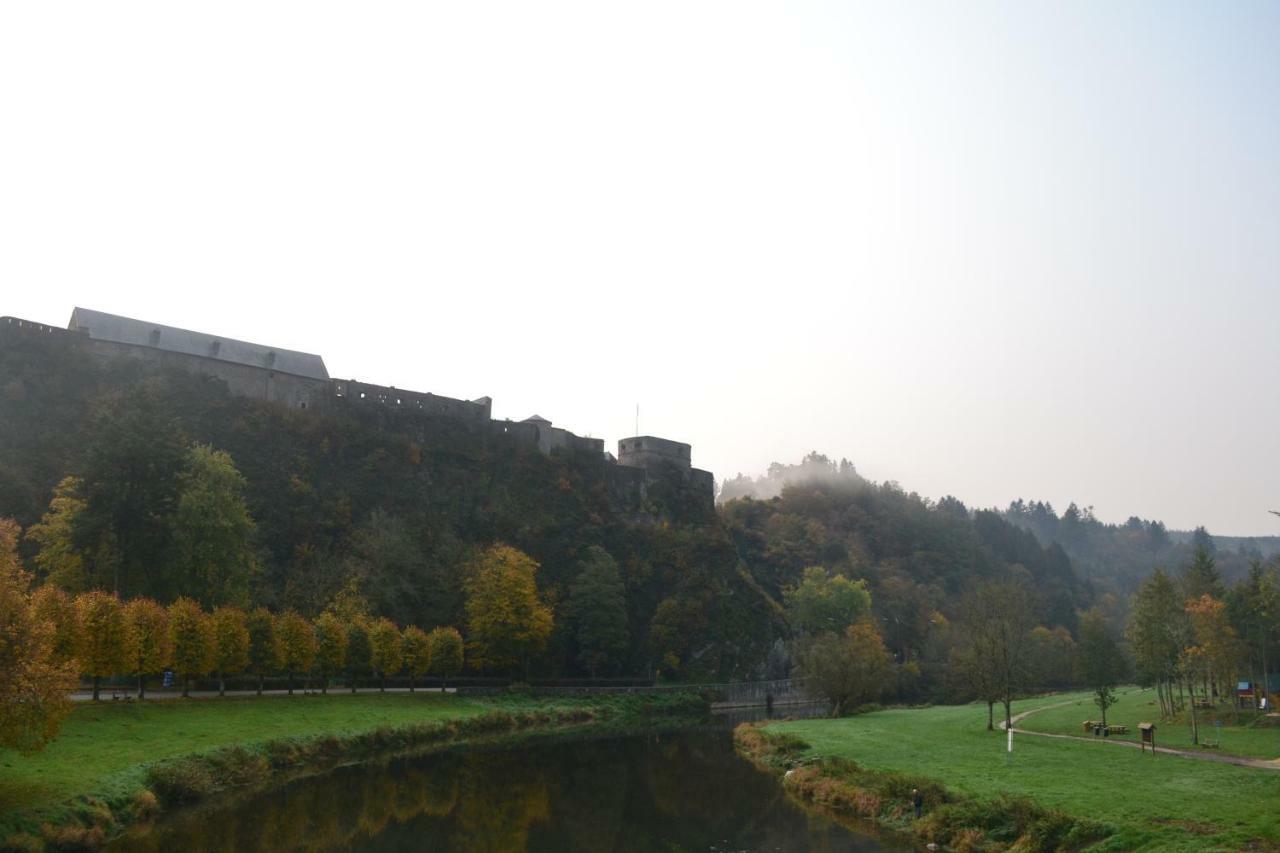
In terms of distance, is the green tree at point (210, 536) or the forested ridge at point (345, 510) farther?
the forested ridge at point (345, 510)

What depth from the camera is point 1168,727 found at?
138 feet

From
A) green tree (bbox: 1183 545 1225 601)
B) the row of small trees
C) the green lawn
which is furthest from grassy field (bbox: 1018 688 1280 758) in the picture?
Answer: the row of small trees

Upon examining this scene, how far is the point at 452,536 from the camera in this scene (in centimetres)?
7888

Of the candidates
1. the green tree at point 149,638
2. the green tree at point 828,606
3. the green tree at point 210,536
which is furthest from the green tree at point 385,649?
the green tree at point 828,606

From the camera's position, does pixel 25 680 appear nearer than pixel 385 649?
Yes

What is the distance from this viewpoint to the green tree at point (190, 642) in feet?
141

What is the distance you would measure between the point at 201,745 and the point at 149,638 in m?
7.60

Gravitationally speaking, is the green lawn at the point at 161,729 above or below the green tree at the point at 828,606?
below

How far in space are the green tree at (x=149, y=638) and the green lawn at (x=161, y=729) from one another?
1664 mm

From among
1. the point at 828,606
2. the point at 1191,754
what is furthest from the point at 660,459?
the point at 1191,754

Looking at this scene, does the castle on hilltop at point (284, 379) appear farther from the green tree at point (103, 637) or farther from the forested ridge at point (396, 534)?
the green tree at point (103, 637)

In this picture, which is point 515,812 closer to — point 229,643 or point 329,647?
point 229,643

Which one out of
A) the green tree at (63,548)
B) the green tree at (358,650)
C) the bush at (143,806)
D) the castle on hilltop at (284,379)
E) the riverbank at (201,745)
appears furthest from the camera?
the castle on hilltop at (284,379)

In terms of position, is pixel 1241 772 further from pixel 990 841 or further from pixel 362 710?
pixel 362 710
